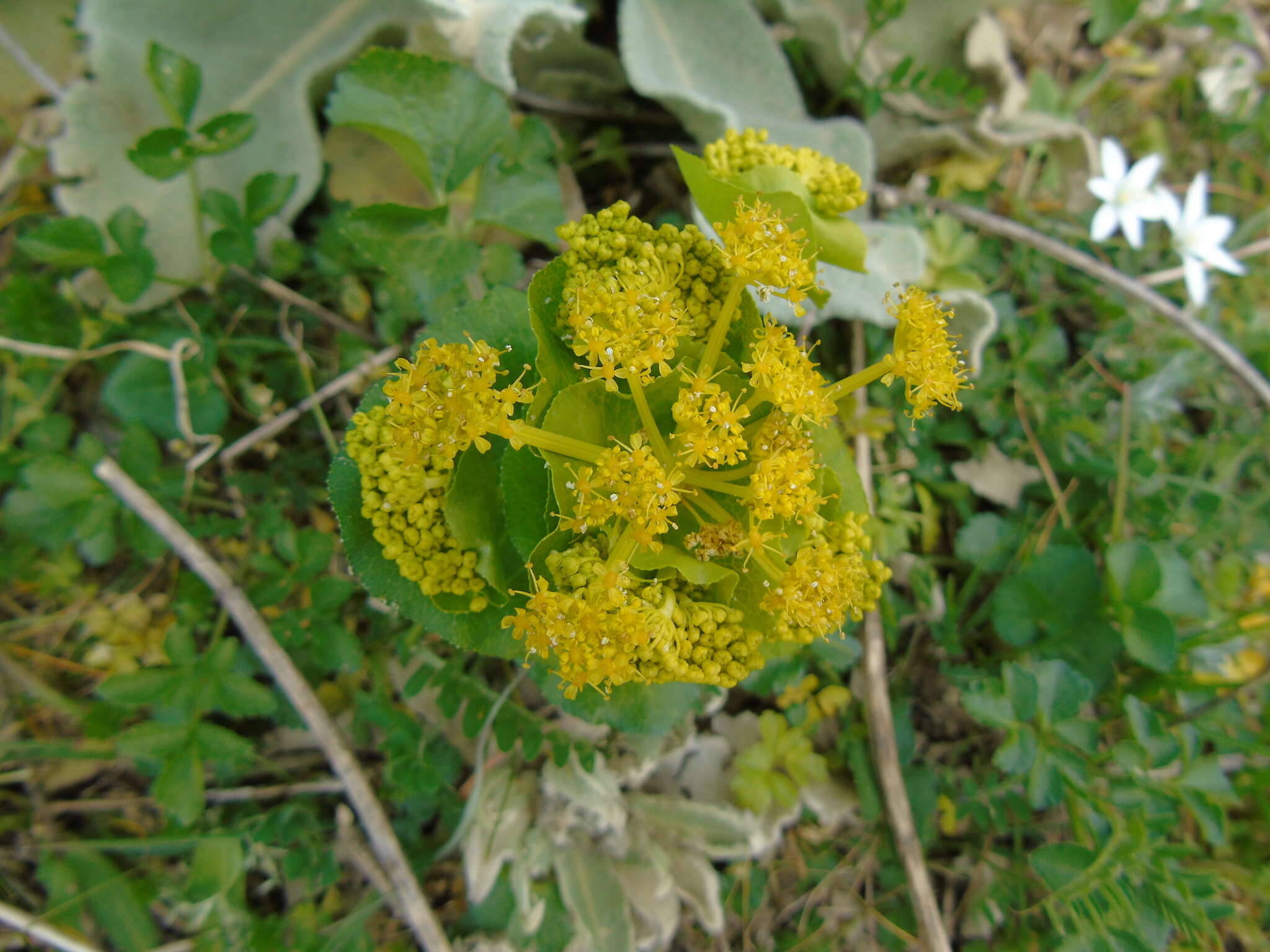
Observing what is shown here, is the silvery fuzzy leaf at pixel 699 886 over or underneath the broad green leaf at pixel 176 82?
underneath

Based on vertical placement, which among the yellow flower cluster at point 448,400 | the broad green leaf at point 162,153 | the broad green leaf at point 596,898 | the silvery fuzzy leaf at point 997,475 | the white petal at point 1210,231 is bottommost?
the broad green leaf at point 596,898

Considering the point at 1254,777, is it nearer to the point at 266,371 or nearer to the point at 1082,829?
the point at 1082,829

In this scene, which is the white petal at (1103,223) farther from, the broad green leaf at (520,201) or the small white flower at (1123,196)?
the broad green leaf at (520,201)

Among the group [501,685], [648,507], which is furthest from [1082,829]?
[648,507]

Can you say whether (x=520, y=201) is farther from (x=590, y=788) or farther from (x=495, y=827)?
(x=495, y=827)

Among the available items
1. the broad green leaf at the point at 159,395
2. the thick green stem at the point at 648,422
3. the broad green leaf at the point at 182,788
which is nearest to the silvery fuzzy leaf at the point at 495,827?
the broad green leaf at the point at 182,788

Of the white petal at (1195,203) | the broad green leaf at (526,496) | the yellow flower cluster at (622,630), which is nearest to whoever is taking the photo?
the yellow flower cluster at (622,630)

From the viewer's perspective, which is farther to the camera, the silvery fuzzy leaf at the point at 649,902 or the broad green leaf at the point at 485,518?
the silvery fuzzy leaf at the point at 649,902
